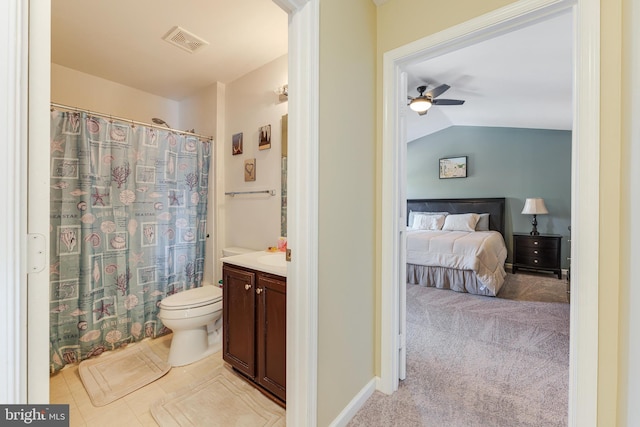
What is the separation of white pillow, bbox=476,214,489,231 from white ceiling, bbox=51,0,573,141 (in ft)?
6.94

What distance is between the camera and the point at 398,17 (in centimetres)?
159

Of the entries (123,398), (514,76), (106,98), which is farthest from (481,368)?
(106,98)

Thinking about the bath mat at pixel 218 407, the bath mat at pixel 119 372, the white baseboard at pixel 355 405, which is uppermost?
the white baseboard at pixel 355 405

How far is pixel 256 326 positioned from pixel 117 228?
150 centimetres

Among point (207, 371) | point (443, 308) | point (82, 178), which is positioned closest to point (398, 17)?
point (82, 178)

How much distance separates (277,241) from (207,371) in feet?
3.50

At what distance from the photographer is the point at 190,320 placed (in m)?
1.93

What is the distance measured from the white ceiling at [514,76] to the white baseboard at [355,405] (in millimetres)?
2139

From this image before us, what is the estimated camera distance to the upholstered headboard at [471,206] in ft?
16.2

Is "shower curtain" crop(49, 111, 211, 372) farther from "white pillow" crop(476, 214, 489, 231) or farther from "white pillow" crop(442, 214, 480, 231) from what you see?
"white pillow" crop(476, 214, 489, 231)

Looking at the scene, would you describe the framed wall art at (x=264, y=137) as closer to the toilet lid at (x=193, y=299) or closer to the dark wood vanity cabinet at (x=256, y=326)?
the dark wood vanity cabinet at (x=256, y=326)

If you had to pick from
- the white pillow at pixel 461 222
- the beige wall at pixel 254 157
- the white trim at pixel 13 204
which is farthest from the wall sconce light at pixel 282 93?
the white pillow at pixel 461 222

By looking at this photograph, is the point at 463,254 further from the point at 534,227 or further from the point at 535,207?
the point at 534,227

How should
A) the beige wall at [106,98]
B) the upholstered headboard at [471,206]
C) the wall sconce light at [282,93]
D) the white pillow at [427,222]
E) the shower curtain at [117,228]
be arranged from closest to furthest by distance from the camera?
the shower curtain at [117,228] < the wall sconce light at [282,93] < the beige wall at [106,98] < the upholstered headboard at [471,206] < the white pillow at [427,222]
